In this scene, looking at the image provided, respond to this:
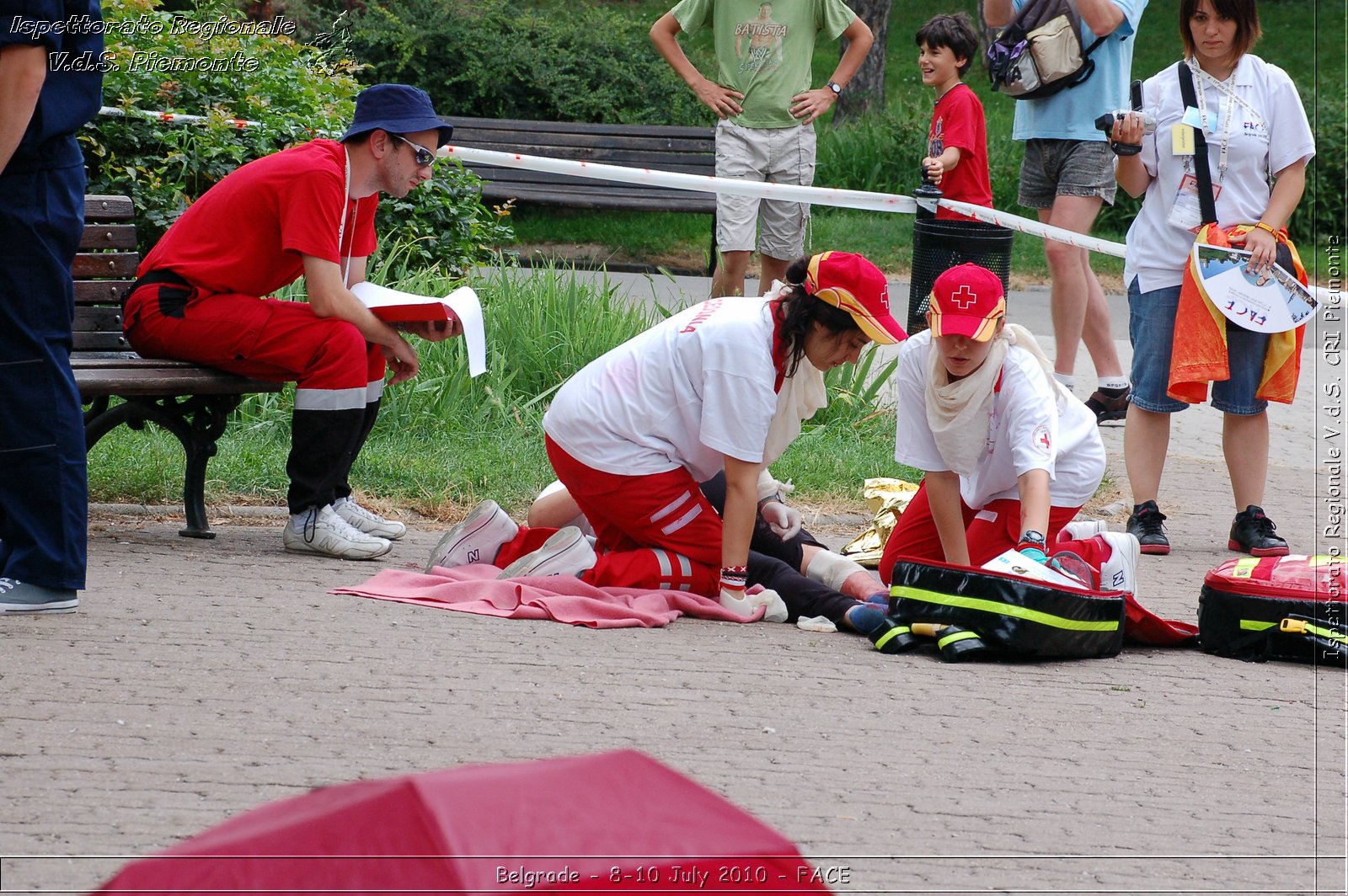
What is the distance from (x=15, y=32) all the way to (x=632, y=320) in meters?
4.34

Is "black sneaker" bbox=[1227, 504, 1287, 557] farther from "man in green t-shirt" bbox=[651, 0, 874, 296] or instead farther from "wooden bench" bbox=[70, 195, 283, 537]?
"wooden bench" bbox=[70, 195, 283, 537]

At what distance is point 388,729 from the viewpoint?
11.0ft

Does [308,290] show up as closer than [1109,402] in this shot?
Yes

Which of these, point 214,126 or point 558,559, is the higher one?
point 214,126

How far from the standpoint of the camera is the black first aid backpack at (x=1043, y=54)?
24.3 feet

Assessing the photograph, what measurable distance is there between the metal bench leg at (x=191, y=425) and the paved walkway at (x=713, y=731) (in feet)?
1.79

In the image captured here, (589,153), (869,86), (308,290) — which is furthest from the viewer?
(869,86)

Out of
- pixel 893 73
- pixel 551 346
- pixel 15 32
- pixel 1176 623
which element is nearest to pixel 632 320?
pixel 551 346

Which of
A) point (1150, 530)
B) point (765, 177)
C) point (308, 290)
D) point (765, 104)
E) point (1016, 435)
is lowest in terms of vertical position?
point (1150, 530)

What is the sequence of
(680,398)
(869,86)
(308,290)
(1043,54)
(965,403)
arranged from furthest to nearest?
(869,86)
(1043,54)
(308,290)
(680,398)
(965,403)

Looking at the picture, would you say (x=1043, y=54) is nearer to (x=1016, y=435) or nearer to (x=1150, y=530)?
(x=1150, y=530)

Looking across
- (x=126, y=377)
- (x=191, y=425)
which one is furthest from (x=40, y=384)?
(x=191, y=425)

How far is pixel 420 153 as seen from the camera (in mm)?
5207

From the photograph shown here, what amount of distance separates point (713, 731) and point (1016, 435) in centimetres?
158
